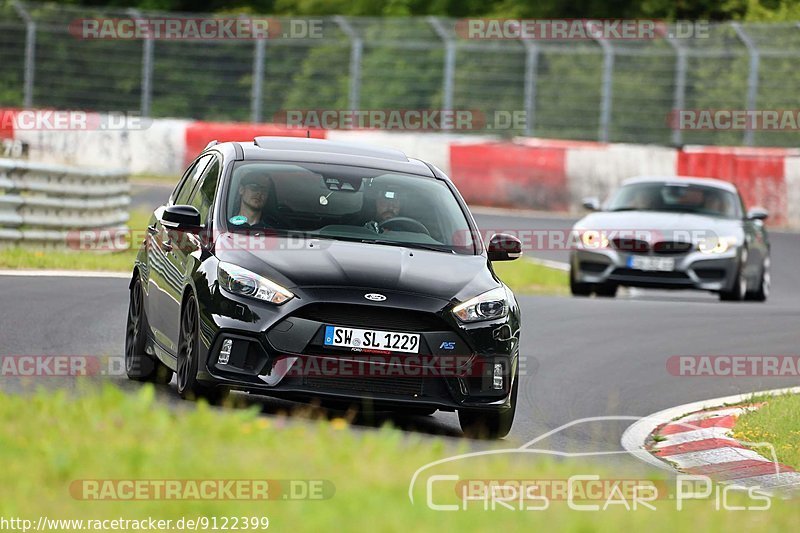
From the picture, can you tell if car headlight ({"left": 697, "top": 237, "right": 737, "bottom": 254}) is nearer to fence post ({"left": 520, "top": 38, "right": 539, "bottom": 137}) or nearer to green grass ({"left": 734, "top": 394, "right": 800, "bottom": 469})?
green grass ({"left": 734, "top": 394, "right": 800, "bottom": 469})

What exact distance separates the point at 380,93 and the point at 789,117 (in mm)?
7876

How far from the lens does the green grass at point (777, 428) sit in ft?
35.0

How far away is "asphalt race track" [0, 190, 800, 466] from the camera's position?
1109cm

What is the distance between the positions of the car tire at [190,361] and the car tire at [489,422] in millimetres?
1367

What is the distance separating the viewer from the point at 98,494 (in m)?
6.01

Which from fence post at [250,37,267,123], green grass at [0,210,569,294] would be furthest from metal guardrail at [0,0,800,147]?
green grass at [0,210,569,294]

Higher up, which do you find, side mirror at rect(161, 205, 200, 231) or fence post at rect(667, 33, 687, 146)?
side mirror at rect(161, 205, 200, 231)

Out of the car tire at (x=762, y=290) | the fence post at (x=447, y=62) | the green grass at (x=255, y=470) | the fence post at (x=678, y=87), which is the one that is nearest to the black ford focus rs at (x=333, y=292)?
the green grass at (x=255, y=470)

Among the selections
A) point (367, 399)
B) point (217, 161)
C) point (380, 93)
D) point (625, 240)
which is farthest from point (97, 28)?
point (367, 399)

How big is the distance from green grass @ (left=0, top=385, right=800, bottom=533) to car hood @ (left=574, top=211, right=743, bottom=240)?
1236 centimetres

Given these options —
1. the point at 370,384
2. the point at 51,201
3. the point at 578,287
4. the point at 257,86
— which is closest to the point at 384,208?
the point at 370,384

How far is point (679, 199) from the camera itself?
21.0 meters

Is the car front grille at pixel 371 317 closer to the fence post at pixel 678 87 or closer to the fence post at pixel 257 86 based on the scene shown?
the fence post at pixel 678 87

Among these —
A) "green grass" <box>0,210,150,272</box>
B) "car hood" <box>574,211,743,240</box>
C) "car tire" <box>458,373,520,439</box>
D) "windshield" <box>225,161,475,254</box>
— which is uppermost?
"windshield" <box>225,161,475,254</box>
